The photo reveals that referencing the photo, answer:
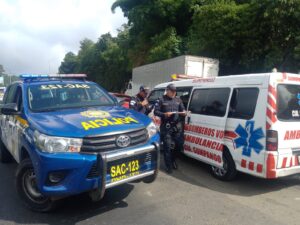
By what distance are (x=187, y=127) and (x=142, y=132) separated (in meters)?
2.42

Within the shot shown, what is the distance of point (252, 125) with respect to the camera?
5113 mm

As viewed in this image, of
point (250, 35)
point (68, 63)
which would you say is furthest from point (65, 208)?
point (68, 63)

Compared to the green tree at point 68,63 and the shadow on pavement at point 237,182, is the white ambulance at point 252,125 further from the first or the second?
the green tree at point 68,63

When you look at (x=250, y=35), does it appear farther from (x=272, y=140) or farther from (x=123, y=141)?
(x=123, y=141)

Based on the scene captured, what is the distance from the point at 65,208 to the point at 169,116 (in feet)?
8.79

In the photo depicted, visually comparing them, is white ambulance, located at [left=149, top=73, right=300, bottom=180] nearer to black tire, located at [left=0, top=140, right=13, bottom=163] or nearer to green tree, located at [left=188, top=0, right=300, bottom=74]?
black tire, located at [left=0, top=140, right=13, bottom=163]

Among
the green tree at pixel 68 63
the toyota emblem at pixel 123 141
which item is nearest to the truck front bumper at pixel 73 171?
the toyota emblem at pixel 123 141

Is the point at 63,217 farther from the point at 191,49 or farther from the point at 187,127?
the point at 191,49

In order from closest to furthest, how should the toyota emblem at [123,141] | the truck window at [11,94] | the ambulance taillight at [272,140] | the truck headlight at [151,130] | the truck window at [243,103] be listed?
1. the toyota emblem at [123,141]
2. the truck headlight at [151,130]
3. the ambulance taillight at [272,140]
4. the truck window at [243,103]
5. the truck window at [11,94]

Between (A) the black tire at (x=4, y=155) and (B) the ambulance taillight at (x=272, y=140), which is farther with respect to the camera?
(A) the black tire at (x=4, y=155)

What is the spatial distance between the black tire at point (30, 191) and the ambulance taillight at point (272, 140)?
316cm

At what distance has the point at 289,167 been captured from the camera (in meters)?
5.09

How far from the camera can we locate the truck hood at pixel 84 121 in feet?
13.4

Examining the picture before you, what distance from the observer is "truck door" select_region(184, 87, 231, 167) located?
5789 mm
